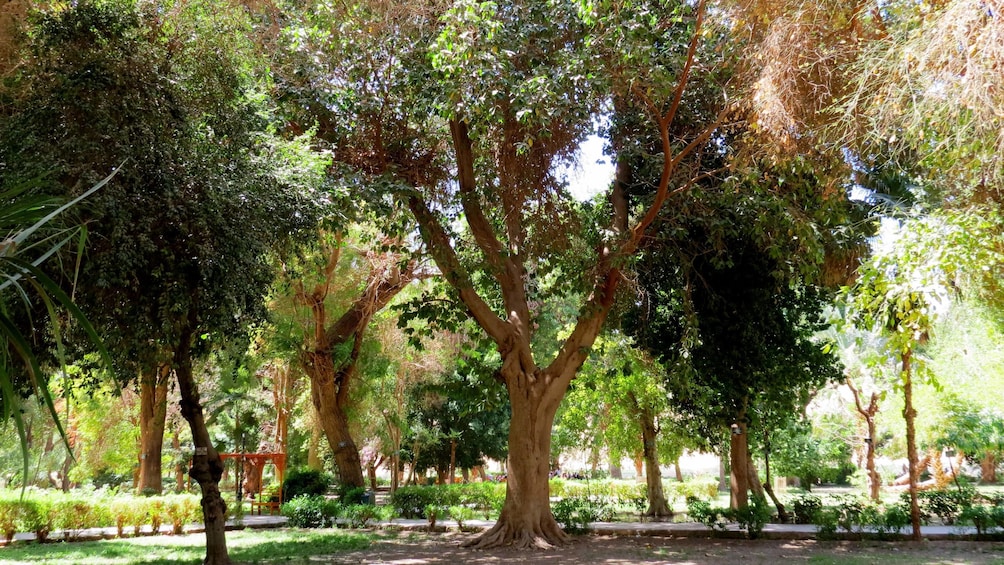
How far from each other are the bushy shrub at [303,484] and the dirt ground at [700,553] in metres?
7.63

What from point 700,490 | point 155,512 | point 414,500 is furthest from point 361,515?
point 700,490

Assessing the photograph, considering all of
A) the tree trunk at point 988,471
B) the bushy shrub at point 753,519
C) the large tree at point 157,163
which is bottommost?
the tree trunk at point 988,471

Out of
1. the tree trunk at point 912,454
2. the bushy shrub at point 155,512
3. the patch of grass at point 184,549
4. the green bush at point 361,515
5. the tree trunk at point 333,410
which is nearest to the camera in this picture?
the tree trunk at point 912,454

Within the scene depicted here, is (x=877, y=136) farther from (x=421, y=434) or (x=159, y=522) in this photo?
(x=421, y=434)

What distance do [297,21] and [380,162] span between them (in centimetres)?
267

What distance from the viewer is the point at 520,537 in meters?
12.5

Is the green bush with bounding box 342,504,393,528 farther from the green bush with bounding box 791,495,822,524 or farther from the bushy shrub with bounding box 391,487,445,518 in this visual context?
the green bush with bounding box 791,495,822,524

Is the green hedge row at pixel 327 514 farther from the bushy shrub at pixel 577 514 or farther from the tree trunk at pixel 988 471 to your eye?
the tree trunk at pixel 988 471

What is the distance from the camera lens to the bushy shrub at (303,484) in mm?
20719

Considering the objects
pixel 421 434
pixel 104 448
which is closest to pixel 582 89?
pixel 421 434

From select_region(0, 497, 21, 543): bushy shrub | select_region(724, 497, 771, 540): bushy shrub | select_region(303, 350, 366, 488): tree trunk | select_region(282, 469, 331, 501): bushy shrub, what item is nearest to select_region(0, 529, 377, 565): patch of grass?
select_region(0, 497, 21, 543): bushy shrub

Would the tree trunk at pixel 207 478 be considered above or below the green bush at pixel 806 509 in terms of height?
above

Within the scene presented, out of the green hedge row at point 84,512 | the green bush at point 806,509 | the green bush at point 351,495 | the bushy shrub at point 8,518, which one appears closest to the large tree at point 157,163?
the bushy shrub at point 8,518

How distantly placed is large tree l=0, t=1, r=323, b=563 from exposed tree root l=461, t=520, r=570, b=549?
240 inches
